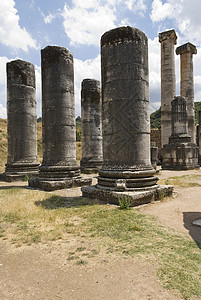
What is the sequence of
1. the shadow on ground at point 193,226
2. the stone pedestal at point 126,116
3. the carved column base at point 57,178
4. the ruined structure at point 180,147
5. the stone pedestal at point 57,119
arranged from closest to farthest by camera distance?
the shadow on ground at point 193,226 → the stone pedestal at point 126,116 → the carved column base at point 57,178 → the stone pedestal at point 57,119 → the ruined structure at point 180,147

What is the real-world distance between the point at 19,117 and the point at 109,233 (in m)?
9.39

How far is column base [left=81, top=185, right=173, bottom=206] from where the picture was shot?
18.1ft

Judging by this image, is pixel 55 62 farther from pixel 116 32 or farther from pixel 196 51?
pixel 196 51

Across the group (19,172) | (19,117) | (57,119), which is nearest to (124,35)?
(57,119)

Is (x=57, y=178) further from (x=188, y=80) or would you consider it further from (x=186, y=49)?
(x=186, y=49)

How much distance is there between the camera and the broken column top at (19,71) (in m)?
11.3

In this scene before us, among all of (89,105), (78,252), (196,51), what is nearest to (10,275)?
(78,252)

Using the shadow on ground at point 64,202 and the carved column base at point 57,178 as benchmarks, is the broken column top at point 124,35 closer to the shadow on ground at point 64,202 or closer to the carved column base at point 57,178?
the shadow on ground at point 64,202

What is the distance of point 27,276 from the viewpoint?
2535 mm

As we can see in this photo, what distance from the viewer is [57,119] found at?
29.0 ft

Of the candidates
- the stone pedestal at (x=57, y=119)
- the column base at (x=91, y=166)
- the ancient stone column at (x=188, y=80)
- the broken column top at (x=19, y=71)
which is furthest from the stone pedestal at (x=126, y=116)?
the ancient stone column at (x=188, y=80)

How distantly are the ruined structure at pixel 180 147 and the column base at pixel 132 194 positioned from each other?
12.0 m

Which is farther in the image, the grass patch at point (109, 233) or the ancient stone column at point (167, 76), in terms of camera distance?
the ancient stone column at point (167, 76)

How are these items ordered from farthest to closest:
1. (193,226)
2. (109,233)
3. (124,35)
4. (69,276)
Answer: (124,35), (193,226), (109,233), (69,276)
